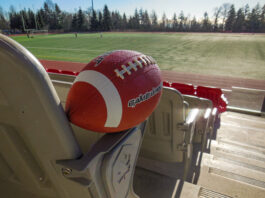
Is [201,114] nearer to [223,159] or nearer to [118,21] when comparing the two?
[223,159]

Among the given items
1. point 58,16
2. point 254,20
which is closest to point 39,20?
point 58,16

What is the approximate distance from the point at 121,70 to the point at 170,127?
1079 mm

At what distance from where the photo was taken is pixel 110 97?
814 mm

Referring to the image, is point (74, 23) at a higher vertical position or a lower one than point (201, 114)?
higher

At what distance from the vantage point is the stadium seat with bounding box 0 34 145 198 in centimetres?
58

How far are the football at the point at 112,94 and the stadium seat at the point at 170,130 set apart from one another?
66cm

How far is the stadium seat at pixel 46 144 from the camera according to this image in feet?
1.91

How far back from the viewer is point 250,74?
10070 mm

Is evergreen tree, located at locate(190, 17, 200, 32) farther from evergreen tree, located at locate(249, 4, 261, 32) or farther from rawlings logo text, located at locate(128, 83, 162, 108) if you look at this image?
rawlings logo text, located at locate(128, 83, 162, 108)

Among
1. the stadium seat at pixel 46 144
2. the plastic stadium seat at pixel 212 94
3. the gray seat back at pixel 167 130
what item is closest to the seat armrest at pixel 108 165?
the stadium seat at pixel 46 144

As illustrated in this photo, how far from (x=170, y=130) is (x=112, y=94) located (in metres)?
1.13

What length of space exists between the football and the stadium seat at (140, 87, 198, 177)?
663 mm

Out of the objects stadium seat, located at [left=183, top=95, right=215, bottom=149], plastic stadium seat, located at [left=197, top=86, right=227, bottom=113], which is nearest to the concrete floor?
stadium seat, located at [left=183, top=95, right=215, bottom=149]

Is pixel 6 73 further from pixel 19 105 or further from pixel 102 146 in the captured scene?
pixel 102 146
